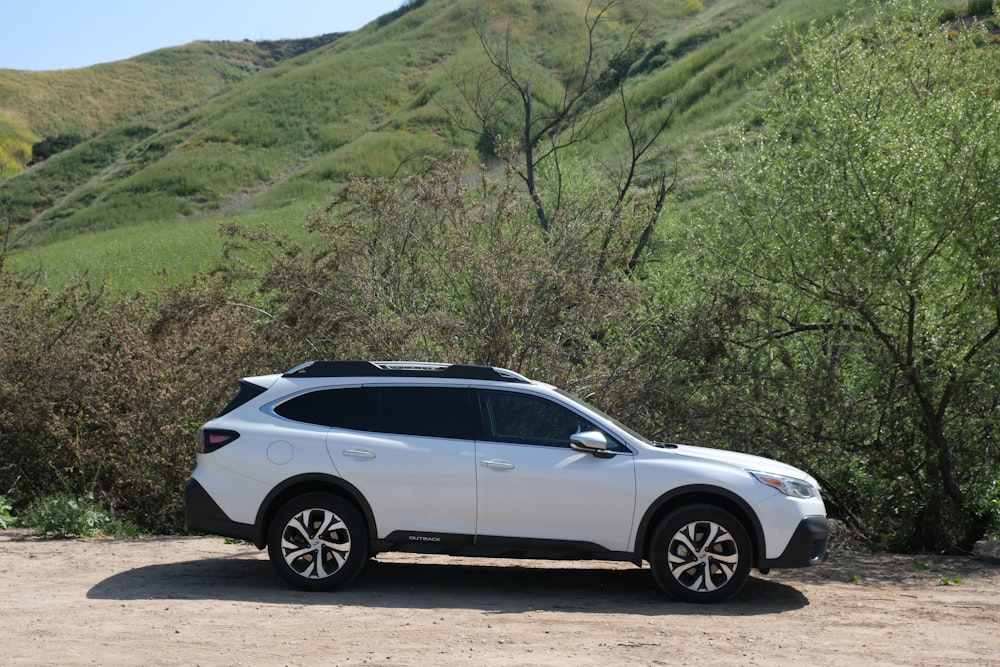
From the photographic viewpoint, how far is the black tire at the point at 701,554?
25.6 feet

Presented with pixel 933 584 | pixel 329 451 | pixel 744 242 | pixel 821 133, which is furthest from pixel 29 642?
pixel 821 133

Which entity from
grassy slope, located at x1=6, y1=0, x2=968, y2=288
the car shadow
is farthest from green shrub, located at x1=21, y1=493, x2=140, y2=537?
grassy slope, located at x1=6, y1=0, x2=968, y2=288

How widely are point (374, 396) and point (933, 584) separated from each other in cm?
507

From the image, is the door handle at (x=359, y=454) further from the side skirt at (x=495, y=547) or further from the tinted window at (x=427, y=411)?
the side skirt at (x=495, y=547)

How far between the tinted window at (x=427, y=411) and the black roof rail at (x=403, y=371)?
0.13m

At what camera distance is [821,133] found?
12.1m

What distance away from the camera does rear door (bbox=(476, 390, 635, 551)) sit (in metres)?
7.86

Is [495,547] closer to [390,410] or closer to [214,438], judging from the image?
[390,410]

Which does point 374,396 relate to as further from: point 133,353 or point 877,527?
point 877,527

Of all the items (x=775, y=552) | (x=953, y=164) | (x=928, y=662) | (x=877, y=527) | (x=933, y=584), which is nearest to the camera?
(x=928, y=662)

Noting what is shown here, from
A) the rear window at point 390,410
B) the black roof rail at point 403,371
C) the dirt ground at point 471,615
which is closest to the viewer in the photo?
the dirt ground at point 471,615

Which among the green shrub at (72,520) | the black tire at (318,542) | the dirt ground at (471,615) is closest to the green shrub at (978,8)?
the dirt ground at (471,615)

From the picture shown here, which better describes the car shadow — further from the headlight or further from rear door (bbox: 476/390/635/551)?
the headlight

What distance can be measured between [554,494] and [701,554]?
46.5 inches
